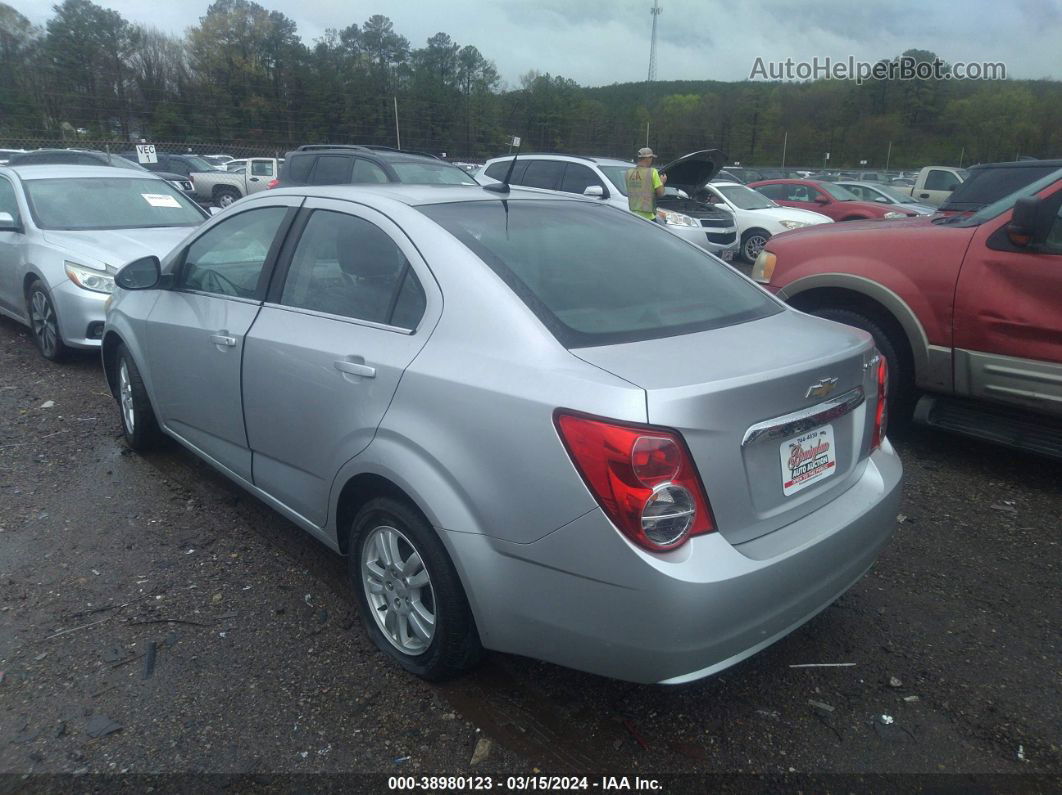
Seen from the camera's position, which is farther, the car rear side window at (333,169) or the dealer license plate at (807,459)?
the car rear side window at (333,169)

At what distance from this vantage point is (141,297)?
14.0ft

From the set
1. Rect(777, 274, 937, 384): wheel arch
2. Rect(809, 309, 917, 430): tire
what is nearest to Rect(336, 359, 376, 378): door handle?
Rect(809, 309, 917, 430): tire

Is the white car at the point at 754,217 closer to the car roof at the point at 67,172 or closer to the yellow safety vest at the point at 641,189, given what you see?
the yellow safety vest at the point at 641,189

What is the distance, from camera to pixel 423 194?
3.08 metres

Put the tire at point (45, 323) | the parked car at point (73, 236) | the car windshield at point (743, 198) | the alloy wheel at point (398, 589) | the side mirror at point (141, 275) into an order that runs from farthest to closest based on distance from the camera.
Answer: the car windshield at point (743, 198)
the tire at point (45, 323)
the parked car at point (73, 236)
the side mirror at point (141, 275)
the alloy wheel at point (398, 589)

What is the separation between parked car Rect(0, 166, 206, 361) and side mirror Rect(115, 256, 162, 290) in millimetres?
2511

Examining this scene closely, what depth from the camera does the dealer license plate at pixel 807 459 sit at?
2321mm

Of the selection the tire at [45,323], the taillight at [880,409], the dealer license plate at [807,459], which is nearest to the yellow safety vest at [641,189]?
the tire at [45,323]

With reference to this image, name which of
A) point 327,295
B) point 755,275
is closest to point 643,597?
point 327,295

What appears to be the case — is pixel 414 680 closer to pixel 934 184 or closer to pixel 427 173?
pixel 427 173

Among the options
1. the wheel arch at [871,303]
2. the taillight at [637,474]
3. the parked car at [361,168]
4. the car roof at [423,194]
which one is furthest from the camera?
the parked car at [361,168]

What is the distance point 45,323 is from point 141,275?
3.34 meters

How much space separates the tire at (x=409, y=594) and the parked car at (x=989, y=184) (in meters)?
8.05

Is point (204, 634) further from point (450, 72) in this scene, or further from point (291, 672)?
point (450, 72)
